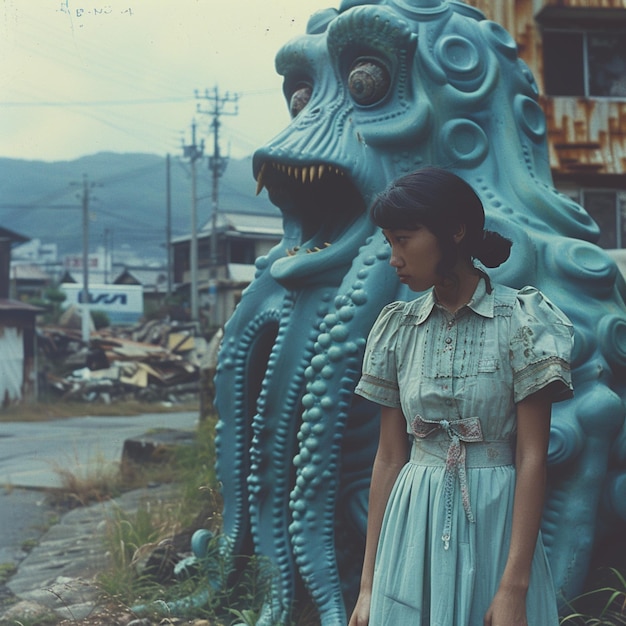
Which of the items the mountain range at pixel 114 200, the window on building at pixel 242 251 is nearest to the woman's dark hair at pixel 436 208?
the window on building at pixel 242 251

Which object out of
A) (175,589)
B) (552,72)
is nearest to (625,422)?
(175,589)

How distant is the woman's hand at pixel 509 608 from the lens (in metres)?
1.93

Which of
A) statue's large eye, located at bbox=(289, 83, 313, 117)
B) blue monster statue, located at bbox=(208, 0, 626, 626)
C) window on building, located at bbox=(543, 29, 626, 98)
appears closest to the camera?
blue monster statue, located at bbox=(208, 0, 626, 626)

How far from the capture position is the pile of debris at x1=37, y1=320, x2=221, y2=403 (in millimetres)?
20688

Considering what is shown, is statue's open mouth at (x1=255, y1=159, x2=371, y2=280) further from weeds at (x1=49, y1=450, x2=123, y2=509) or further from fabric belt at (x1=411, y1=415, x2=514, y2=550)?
weeds at (x1=49, y1=450, x2=123, y2=509)

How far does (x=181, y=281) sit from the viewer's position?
3291cm

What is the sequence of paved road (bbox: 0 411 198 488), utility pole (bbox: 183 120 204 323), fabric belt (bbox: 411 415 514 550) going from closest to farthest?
1. fabric belt (bbox: 411 415 514 550)
2. paved road (bbox: 0 411 198 488)
3. utility pole (bbox: 183 120 204 323)

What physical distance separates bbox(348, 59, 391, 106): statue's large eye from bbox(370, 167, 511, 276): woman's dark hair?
2.00 metres

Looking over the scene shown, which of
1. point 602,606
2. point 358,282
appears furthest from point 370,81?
point 602,606

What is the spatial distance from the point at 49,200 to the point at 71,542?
128m

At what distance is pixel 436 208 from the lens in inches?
78.4

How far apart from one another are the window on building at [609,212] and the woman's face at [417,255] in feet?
28.1

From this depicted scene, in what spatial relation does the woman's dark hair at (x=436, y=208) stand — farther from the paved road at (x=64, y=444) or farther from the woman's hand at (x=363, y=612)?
the paved road at (x=64, y=444)

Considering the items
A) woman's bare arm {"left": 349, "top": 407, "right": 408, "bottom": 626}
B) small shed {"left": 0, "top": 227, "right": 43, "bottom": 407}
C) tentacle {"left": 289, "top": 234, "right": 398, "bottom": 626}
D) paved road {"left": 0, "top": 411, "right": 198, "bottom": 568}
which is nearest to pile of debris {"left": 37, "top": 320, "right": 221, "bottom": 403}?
small shed {"left": 0, "top": 227, "right": 43, "bottom": 407}
